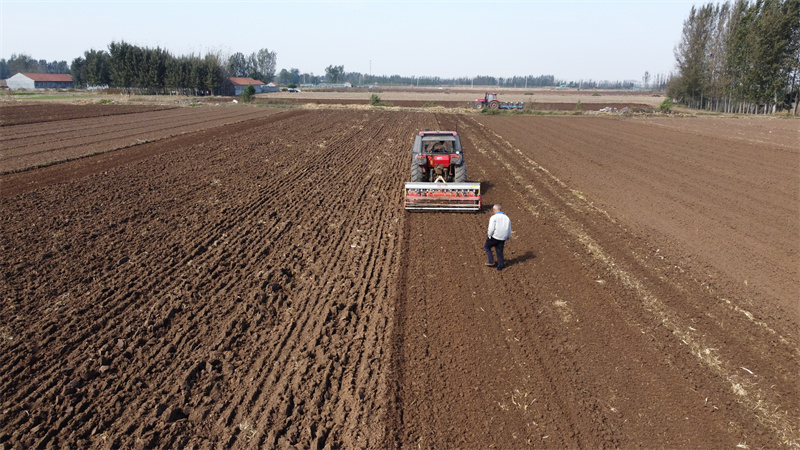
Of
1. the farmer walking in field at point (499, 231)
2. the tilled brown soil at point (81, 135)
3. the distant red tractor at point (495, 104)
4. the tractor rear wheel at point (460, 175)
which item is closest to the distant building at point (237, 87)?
the distant red tractor at point (495, 104)

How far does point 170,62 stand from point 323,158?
245ft

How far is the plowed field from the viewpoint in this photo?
5.44 meters

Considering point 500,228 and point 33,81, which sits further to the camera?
point 33,81

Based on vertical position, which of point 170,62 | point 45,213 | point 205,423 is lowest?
point 205,423

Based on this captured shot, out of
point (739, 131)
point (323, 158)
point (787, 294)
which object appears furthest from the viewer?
point (739, 131)

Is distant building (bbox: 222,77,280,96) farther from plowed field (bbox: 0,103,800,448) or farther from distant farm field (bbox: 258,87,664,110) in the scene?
plowed field (bbox: 0,103,800,448)

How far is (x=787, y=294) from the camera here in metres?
8.76

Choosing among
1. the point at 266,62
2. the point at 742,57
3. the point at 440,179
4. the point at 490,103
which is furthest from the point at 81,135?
→ the point at 266,62

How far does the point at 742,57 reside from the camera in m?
61.2

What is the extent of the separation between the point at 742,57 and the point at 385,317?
72.4 m

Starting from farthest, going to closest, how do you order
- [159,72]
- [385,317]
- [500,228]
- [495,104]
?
1. [159,72]
2. [495,104]
3. [500,228]
4. [385,317]

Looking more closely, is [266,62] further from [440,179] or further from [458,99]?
[440,179]

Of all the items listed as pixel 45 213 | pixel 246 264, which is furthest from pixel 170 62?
pixel 246 264

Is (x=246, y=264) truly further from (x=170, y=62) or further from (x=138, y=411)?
(x=170, y=62)
